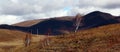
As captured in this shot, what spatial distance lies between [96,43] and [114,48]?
32.2 feet

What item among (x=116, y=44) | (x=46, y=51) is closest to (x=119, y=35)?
(x=116, y=44)

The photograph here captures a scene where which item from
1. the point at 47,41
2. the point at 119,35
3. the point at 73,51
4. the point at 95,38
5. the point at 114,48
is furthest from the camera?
the point at 47,41

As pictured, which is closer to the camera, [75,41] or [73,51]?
[73,51]

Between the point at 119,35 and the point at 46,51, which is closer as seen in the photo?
the point at 119,35

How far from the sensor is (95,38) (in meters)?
68.4

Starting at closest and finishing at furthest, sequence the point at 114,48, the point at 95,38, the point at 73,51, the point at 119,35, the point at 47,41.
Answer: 1. the point at 114,48
2. the point at 73,51
3. the point at 119,35
4. the point at 95,38
5. the point at 47,41

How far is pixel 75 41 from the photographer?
234 feet

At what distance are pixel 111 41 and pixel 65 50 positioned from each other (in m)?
8.28

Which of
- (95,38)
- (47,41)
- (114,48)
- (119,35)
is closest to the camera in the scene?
(114,48)

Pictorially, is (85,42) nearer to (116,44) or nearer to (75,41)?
(75,41)

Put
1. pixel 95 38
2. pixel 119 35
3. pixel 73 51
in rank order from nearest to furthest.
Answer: pixel 73 51
pixel 119 35
pixel 95 38

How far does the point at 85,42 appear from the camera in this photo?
6775cm

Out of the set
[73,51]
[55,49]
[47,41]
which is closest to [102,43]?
[73,51]

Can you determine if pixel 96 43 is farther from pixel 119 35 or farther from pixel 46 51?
pixel 46 51
